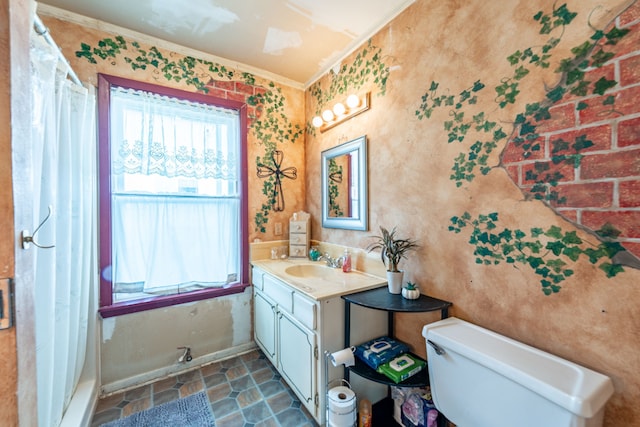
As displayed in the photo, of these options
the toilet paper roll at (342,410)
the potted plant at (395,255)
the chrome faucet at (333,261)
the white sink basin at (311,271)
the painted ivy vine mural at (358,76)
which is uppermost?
the painted ivy vine mural at (358,76)

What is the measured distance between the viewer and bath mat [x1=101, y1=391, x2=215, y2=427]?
149 cm

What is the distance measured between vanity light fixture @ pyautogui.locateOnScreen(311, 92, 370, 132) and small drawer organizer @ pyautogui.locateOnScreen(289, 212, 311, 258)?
2.89ft

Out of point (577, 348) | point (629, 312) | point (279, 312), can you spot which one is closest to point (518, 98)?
point (629, 312)

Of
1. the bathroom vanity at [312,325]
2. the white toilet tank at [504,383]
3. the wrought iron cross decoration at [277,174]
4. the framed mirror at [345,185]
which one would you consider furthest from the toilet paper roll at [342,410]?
the wrought iron cross decoration at [277,174]

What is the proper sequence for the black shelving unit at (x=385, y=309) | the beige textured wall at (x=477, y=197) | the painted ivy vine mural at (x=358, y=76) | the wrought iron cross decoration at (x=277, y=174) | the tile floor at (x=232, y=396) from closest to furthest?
the beige textured wall at (x=477, y=197) < the black shelving unit at (x=385, y=309) < the tile floor at (x=232, y=396) < the painted ivy vine mural at (x=358, y=76) < the wrought iron cross decoration at (x=277, y=174)

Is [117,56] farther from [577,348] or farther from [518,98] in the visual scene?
[577,348]

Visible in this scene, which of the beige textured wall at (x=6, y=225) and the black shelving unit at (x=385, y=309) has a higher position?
the beige textured wall at (x=6, y=225)

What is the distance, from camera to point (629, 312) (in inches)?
32.0

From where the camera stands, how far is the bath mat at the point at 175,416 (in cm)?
149

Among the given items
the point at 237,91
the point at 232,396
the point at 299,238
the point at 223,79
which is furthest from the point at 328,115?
the point at 232,396

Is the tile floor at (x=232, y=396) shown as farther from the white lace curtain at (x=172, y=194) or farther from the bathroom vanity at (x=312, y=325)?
the white lace curtain at (x=172, y=194)

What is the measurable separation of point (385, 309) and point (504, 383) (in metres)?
0.50

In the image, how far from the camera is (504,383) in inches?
34.5

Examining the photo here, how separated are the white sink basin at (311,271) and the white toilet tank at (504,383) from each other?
0.93 meters
